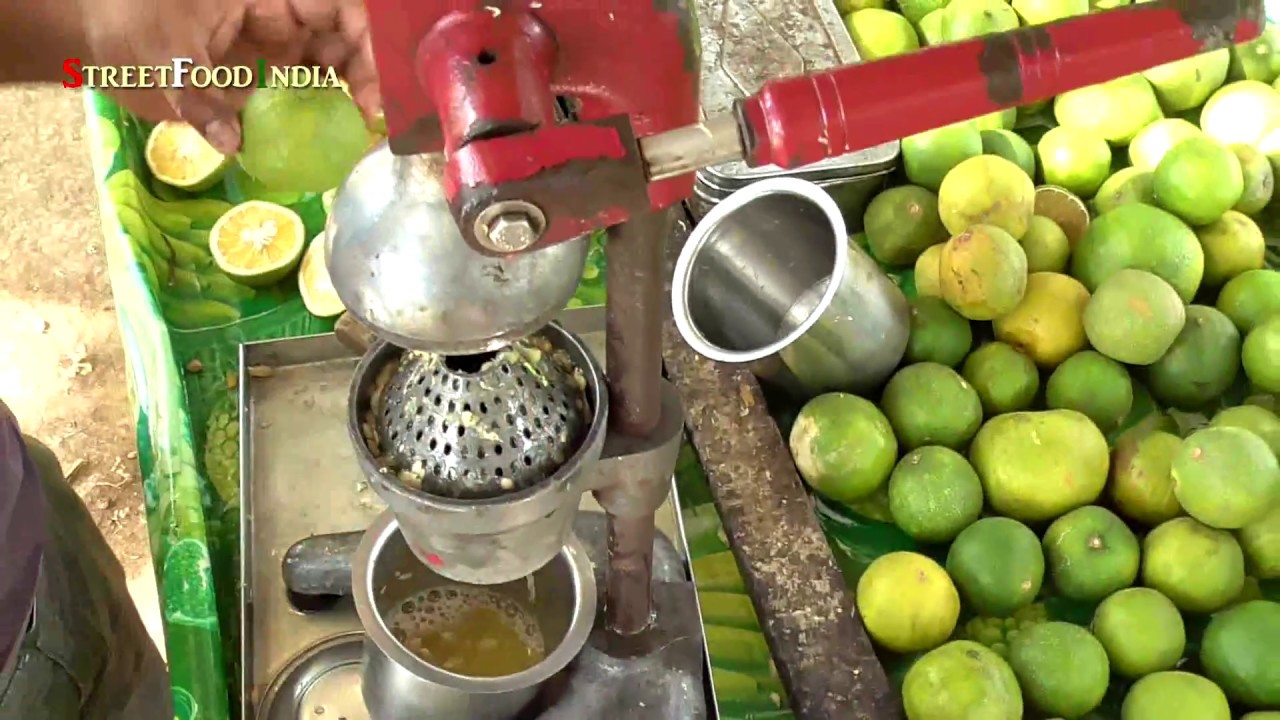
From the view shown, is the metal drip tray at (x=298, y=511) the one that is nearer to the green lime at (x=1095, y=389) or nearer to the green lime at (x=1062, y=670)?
the green lime at (x=1062, y=670)

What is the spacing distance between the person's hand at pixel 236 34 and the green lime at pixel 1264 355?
1.25 m

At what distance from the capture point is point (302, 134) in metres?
1.55

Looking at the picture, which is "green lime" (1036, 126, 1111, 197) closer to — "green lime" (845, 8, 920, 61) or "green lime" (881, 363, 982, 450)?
"green lime" (845, 8, 920, 61)

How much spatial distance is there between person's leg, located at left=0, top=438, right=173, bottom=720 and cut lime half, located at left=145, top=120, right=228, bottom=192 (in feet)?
2.12

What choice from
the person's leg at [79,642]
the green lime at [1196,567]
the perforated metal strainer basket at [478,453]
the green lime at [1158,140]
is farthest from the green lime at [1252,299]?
the person's leg at [79,642]

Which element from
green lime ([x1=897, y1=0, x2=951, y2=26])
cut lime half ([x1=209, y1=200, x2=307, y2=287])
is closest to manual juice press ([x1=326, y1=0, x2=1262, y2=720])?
cut lime half ([x1=209, y1=200, x2=307, y2=287])

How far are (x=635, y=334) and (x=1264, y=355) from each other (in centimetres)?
113

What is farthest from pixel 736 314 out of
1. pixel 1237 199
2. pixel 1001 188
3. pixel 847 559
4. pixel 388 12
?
pixel 388 12

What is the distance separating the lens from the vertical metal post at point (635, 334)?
31.5 inches

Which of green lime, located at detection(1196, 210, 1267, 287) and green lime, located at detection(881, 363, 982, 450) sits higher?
green lime, located at detection(1196, 210, 1267, 287)

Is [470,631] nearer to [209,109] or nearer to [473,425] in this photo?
[473,425]

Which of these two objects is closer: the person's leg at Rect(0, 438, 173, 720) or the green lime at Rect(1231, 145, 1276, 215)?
the person's leg at Rect(0, 438, 173, 720)

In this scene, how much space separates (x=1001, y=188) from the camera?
1675 mm

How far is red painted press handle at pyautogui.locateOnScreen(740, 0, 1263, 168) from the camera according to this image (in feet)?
1.90
